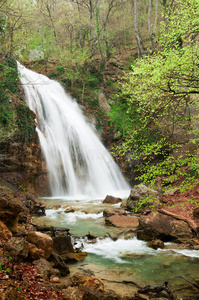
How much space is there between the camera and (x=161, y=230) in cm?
761

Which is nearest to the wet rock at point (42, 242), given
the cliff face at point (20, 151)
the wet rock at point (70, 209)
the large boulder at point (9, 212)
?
the large boulder at point (9, 212)

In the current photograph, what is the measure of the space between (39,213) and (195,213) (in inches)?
261

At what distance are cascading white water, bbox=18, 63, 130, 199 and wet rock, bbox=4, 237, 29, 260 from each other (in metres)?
11.5

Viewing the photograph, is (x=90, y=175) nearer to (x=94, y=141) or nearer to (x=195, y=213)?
(x=94, y=141)

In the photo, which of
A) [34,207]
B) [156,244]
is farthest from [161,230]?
[34,207]

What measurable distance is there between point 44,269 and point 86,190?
12.9m

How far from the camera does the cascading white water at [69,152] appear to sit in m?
16.4

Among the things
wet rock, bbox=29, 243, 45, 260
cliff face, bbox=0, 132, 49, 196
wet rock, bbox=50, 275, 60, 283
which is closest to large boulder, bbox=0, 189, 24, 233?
wet rock, bbox=29, 243, 45, 260

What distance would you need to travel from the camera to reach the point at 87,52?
81.8 feet

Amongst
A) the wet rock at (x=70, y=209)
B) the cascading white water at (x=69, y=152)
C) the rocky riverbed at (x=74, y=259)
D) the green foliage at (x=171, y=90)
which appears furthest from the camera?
the cascading white water at (x=69, y=152)

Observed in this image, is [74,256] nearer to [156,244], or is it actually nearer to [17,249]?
[17,249]

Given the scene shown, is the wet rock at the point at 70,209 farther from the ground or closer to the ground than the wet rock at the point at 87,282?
closer to the ground

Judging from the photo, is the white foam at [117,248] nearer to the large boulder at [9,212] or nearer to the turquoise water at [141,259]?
the turquoise water at [141,259]

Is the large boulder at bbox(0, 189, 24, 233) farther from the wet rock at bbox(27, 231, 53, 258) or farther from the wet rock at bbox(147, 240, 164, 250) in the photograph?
the wet rock at bbox(147, 240, 164, 250)
